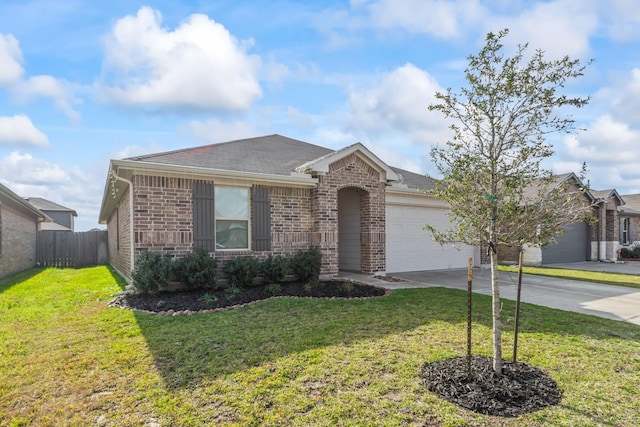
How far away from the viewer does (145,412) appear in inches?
119

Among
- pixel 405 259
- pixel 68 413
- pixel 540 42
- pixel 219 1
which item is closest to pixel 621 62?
pixel 540 42

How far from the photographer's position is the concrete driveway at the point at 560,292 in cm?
700

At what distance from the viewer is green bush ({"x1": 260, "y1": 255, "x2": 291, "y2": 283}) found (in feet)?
29.4

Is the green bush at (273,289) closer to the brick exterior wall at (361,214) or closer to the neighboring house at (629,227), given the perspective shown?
the brick exterior wall at (361,214)

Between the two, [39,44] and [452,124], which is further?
[39,44]

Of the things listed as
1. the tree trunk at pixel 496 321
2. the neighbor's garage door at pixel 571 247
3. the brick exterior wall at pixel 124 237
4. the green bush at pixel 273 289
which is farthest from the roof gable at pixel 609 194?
the brick exterior wall at pixel 124 237

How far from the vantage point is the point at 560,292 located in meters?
8.83

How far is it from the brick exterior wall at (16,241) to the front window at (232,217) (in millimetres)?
8707

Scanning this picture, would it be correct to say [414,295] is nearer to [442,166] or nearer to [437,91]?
[442,166]

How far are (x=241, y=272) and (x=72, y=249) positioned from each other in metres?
15.7

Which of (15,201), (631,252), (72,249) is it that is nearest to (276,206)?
(15,201)

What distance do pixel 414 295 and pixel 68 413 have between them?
6.45m

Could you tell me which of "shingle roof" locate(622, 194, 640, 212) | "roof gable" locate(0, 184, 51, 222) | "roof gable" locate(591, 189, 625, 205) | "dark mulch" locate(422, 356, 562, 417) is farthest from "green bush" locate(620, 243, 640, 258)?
"roof gable" locate(0, 184, 51, 222)

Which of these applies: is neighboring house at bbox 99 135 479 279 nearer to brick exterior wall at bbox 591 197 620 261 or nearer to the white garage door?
the white garage door
